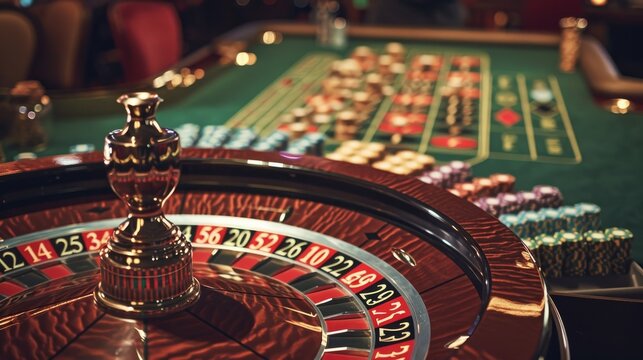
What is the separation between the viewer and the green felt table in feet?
8.17

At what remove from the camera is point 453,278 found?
1251mm

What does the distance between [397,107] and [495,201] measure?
1657 millimetres

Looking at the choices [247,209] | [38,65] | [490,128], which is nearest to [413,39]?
[490,128]

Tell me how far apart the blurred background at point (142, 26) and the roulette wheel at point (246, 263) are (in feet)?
10.4

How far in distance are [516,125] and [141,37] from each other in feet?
7.63

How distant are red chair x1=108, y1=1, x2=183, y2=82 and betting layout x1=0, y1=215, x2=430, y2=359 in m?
3.07

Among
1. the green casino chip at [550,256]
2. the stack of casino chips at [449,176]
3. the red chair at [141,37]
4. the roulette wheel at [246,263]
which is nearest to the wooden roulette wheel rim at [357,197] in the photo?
the roulette wheel at [246,263]

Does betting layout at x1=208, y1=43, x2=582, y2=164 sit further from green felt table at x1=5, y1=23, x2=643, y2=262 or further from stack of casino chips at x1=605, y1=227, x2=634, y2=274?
stack of casino chips at x1=605, y1=227, x2=634, y2=274

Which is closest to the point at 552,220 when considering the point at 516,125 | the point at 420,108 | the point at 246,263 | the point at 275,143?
the point at 246,263

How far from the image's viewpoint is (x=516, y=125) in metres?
3.31

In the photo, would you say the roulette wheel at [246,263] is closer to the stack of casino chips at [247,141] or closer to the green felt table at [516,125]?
the green felt table at [516,125]

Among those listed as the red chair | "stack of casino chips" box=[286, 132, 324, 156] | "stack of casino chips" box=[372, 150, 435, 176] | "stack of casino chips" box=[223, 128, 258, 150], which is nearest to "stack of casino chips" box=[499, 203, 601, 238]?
"stack of casino chips" box=[372, 150, 435, 176]

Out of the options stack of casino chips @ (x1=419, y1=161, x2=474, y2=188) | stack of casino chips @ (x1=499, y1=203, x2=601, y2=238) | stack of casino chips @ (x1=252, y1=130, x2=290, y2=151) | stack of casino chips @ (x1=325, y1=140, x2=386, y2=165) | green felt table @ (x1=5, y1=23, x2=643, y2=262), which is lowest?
green felt table @ (x1=5, y1=23, x2=643, y2=262)

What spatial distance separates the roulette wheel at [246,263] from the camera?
42.4 inches
